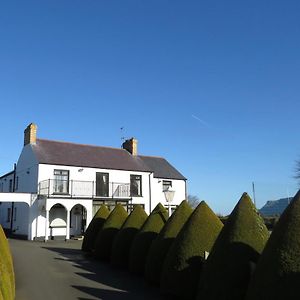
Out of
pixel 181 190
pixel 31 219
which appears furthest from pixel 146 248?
pixel 181 190

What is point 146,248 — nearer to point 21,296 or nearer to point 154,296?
point 154,296

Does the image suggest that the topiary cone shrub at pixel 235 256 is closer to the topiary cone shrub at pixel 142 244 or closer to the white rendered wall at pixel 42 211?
the topiary cone shrub at pixel 142 244

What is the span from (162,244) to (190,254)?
204 cm

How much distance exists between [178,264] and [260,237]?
9.31 feet

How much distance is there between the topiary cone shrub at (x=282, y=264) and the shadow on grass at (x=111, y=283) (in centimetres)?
545

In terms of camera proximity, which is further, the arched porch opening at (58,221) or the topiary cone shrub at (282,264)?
the arched porch opening at (58,221)

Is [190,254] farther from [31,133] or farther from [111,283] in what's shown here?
[31,133]

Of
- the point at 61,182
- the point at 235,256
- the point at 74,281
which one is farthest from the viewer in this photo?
the point at 61,182

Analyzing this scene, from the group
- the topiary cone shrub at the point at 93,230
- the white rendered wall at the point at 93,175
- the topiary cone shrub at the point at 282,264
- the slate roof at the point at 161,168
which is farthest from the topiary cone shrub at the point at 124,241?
the slate roof at the point at 161,168

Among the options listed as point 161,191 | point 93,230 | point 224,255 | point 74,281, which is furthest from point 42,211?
point 224,255

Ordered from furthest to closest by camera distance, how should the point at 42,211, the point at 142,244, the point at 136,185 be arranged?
the point at 136,185, the point at 42,211, the point at 142,244

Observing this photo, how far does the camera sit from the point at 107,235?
1986 cm

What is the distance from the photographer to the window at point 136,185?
4128 cm

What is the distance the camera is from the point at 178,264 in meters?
11.6
